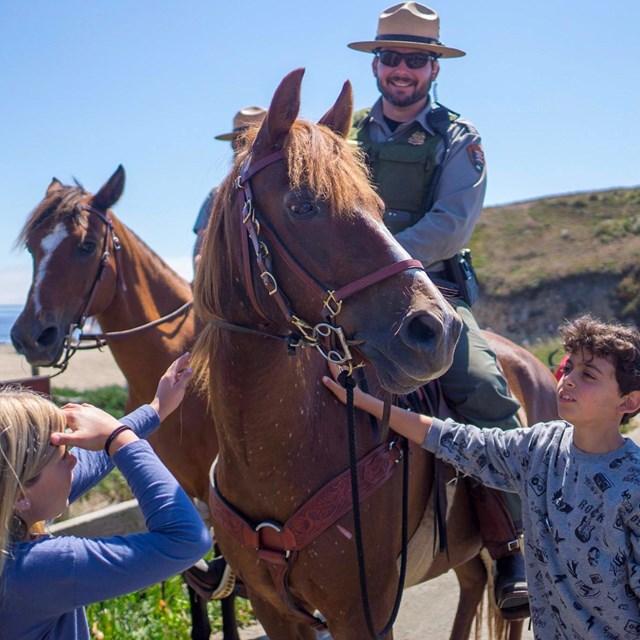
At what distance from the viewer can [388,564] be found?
2.84 m

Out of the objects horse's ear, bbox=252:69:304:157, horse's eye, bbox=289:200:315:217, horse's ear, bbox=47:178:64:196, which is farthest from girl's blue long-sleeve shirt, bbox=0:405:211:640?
horse's ear, bbox=47:178:64:196

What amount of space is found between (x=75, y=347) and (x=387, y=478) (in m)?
2.27

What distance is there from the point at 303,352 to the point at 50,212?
90.5 inches

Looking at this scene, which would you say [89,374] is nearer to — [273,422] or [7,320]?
[7,320]

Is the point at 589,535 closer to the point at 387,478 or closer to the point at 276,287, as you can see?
the point at 387,478

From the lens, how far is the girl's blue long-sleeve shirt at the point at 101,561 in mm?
1751

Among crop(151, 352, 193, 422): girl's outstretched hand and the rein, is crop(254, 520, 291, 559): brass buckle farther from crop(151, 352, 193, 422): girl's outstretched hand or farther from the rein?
the rein

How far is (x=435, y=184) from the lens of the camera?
375 cm

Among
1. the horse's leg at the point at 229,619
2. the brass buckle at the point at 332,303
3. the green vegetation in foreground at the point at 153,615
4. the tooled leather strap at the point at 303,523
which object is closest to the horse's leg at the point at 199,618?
the horse's leg at the point at 229,619

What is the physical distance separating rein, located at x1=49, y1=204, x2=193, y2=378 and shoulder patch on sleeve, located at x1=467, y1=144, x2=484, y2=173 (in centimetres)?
190

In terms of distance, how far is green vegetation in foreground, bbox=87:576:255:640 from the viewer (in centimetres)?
453

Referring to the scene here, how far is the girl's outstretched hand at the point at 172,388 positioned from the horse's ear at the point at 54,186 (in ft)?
7.56

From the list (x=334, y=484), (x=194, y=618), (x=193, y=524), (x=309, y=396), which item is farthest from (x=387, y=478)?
(x=194, y=618)

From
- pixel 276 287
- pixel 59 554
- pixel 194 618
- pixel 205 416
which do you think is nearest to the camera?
pixel 59 554
